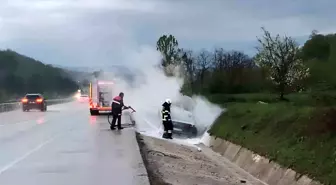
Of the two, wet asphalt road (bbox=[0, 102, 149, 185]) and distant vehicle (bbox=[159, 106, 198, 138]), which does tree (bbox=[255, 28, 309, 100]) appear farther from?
wet asphalt road (bbox=[0, 102, 149, 185])

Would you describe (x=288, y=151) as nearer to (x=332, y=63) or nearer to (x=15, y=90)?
(x=332, y=63)

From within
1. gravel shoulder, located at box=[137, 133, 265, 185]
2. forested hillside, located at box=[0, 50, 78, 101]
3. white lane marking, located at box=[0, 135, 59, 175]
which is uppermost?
forested hillside, located at box=[0, 50, 78, 101]

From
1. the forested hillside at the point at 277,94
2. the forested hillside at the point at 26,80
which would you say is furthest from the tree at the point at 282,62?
the forested hillside at the point at 26,80

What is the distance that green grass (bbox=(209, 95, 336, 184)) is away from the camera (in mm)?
15016

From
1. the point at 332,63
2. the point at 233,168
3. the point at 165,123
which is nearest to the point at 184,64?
the point at 332,63

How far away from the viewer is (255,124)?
24656 mm

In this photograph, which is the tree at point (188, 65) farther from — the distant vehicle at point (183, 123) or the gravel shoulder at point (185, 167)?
the gravel shoulder at point (185, 167)

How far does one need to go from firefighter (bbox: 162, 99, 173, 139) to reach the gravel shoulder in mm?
979

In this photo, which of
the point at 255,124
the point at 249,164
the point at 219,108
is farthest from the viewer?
the point at 219,108

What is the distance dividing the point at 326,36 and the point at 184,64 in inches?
679

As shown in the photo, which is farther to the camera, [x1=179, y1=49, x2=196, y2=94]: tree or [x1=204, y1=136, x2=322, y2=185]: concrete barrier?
[x1=179, y1=49, x2=196, y2=94]: tree

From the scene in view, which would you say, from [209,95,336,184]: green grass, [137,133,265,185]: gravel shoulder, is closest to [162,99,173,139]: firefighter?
[137,133,265,185]: gravel shoulder

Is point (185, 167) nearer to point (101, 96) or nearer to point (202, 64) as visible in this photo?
point (101, 96)

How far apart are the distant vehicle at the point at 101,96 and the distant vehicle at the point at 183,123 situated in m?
16.8
